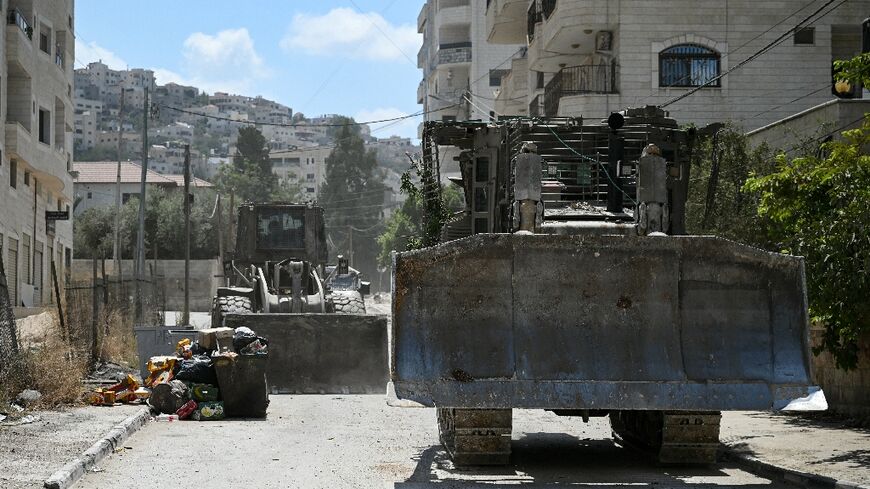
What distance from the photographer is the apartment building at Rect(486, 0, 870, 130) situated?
1490 inches

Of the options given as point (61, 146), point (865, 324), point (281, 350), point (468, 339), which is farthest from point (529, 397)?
point (61, 146)

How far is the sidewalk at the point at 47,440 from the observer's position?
11.0 meters

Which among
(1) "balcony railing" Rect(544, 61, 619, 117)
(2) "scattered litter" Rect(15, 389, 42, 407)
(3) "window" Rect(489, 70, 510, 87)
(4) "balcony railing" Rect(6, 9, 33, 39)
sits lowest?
(2) "scattered litter" Rect(15, 389, 42, 407)

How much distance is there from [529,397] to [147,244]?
70305 millimetres

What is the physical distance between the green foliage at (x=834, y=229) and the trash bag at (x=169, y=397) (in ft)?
27.0

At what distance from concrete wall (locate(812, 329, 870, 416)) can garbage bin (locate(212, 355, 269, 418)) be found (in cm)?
747

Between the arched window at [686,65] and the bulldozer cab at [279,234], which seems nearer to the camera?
the bulldozer cab at [279,234]

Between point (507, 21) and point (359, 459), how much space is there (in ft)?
128

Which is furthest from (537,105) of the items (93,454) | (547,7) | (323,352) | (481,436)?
(481,436)

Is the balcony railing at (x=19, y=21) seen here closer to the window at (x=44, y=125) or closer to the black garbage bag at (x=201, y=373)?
the window at (x=44, y=125)

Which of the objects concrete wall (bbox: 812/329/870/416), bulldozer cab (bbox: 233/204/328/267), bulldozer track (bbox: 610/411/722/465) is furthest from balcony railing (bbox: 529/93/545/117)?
bulldozer track (bbox: 610/411/722/465)

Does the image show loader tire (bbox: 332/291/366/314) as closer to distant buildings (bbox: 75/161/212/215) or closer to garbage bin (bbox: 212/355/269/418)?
garbage bin (bbox: 212/355/269/418)

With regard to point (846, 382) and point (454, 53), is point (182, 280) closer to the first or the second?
point (454, 53)

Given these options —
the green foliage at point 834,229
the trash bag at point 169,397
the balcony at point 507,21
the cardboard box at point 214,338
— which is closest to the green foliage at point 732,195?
the green foliage at point 834,229
